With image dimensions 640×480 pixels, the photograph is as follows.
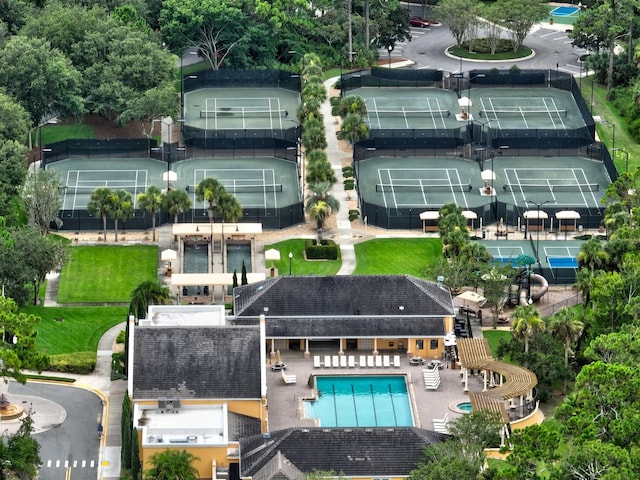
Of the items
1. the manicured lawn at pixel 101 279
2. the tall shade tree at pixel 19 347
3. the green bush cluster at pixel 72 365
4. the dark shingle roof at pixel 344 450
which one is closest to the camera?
the dark shingle roof at pixel 344 450

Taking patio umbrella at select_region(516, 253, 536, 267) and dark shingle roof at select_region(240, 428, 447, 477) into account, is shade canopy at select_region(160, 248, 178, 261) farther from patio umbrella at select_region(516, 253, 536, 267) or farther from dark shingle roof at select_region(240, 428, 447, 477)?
dark shingle roof at select_region(240, 428, 447, 477)

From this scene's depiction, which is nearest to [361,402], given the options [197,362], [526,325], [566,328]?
[197,362]

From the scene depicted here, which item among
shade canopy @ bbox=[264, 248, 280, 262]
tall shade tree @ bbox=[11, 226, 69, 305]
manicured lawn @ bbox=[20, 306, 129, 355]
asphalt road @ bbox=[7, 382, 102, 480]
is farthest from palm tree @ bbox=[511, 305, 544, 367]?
tall shade tree @ bbox=[11, 226, 69, 305]

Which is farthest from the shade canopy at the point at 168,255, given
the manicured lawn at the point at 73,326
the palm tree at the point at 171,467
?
the palm tree at the point at 171,467

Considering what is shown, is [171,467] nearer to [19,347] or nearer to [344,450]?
[344,450]

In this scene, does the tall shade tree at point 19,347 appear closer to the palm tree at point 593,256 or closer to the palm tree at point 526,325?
the palm tree at point 526,325

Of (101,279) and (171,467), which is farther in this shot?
(101,279)
